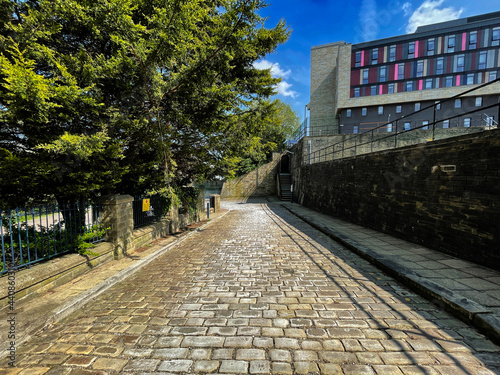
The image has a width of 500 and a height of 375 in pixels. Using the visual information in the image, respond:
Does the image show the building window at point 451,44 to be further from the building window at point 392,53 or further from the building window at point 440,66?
the building window at point 392,53

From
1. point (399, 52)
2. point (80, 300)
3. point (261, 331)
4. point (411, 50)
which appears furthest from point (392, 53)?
point (80, 300)

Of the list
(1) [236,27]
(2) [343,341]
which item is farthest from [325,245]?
(1) [236,27]

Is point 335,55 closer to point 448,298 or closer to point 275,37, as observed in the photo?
point 275,37

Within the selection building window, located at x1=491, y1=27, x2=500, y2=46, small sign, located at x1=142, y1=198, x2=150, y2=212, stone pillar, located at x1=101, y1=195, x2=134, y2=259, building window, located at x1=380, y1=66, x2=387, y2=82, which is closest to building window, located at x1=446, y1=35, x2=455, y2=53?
building window, located at x1=491, y1=27, x2=500, y2=46

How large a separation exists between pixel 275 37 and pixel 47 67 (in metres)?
6.42

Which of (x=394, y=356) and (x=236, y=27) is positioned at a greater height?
(x=236, y=27)

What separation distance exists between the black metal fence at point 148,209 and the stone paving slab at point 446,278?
702 cm

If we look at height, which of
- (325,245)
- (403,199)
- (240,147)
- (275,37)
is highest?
(275,37)

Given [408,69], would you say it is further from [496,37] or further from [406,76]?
[496,37]

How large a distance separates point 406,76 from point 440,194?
41522mm

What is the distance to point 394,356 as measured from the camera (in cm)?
238

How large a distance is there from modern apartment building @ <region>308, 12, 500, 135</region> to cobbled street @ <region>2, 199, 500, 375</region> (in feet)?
96.8

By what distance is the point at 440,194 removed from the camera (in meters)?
5.55

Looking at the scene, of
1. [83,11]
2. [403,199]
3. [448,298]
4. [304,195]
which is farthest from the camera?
[304,195]
